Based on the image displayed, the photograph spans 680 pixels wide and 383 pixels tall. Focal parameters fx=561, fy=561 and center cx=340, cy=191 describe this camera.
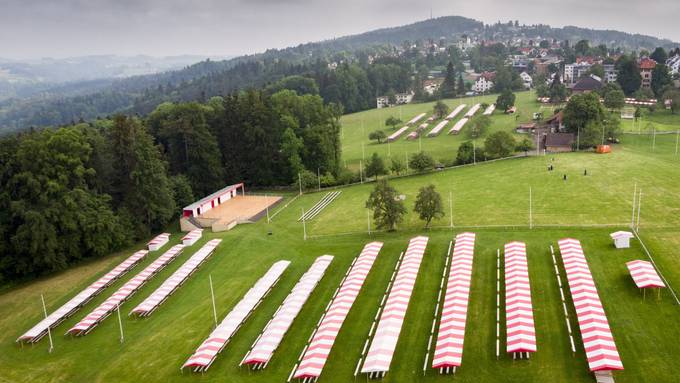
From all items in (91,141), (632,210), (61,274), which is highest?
(91,141)

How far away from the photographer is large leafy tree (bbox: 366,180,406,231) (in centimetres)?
5316

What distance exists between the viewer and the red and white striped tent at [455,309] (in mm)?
30316

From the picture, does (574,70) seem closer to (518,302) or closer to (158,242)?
(158,242)

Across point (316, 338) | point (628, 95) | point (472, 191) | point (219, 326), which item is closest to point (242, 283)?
point (219, 326)

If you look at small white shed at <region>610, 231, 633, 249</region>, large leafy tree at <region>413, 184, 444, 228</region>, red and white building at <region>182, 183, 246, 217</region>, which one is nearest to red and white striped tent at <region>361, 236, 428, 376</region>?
large leafy tree at <region>413, 184, 444, 228</region>

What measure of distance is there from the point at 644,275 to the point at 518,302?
8.85m

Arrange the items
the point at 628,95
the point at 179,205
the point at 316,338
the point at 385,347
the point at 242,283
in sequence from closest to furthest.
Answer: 1. the point at 385,347
2. the point at 316,338
3. the point at 242,283
4. the point at 179,205
5. the point at 628,95

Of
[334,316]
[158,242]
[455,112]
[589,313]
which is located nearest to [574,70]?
[455,112]

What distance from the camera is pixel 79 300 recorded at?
45406mm

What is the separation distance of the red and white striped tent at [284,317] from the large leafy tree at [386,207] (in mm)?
7898

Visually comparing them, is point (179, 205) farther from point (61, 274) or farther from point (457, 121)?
point (457, 121)

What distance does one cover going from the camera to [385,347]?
31.9m

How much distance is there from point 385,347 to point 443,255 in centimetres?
1611

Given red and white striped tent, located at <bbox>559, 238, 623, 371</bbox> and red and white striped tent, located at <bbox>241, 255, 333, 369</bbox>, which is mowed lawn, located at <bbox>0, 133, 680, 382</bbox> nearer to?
red and white striped tent, located at <bbox>241, 255, 333, 369</bbox>
